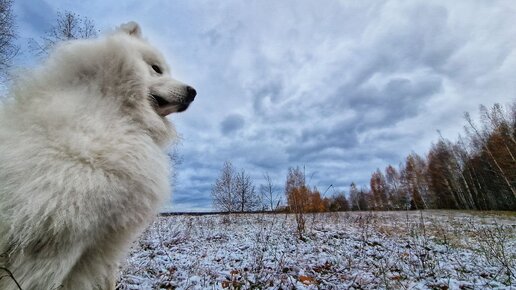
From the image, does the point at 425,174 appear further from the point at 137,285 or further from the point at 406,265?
the point at 137,285

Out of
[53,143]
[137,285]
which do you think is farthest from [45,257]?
[137,285]

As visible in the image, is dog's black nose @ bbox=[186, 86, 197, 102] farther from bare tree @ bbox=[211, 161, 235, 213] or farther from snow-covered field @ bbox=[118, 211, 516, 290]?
bare tree @ bbox=[211, 161, 235, 213]

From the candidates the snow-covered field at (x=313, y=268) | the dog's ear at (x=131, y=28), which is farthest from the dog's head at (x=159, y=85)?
the snow-covered field at (x=313, y=268)

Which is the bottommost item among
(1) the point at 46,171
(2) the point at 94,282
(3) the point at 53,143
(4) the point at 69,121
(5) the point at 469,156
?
(2) the point at 94,282

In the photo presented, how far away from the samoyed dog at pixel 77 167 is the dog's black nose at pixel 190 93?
36 cm

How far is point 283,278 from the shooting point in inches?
139

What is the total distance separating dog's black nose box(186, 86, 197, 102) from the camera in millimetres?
2342

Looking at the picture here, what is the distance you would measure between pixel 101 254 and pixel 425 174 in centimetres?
4579

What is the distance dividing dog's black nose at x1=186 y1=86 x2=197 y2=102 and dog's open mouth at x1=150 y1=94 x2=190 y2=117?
0.05 m

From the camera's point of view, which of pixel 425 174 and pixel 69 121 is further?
pixel 425 174

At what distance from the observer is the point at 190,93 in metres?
2.37

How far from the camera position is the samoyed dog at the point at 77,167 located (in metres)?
1.34

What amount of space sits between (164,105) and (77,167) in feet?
3.27

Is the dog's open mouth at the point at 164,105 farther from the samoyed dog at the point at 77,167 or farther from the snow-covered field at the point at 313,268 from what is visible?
the snow-covered field at the point at 313,268
